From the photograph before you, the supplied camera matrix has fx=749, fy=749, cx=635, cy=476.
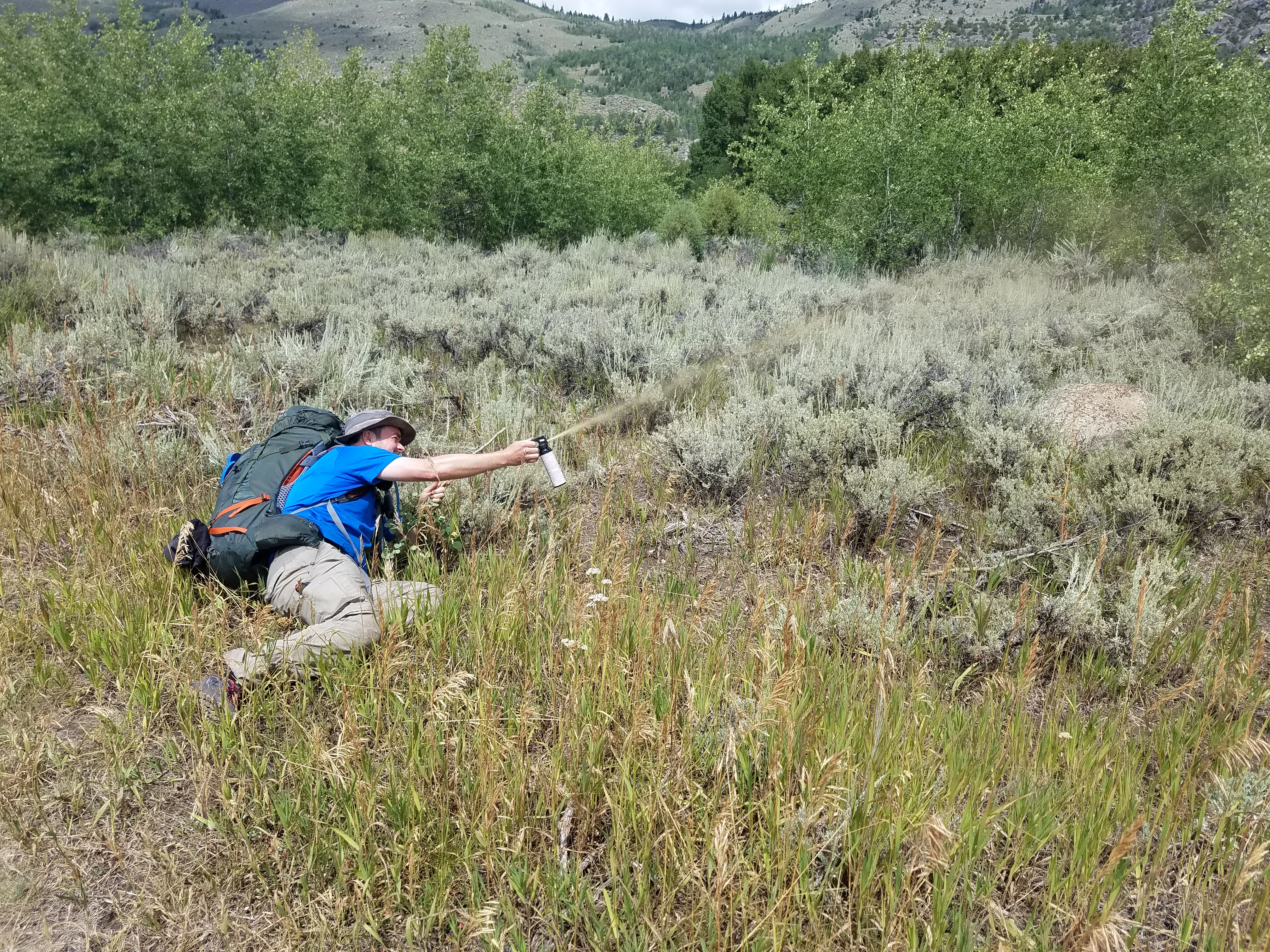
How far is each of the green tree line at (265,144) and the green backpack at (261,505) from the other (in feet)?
47.5

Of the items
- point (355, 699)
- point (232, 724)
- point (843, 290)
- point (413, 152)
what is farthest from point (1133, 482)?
point (413, 152)

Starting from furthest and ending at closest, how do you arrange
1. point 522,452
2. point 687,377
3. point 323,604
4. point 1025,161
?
point 1025,161
point 687,377
point 522,452
point 323,604

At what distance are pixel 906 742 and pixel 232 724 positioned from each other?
211 cm

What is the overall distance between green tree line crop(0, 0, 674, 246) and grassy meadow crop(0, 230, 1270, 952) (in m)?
12.5

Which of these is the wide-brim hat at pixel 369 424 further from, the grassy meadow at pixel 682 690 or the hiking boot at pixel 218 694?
the hiking boot at pixel 218 694

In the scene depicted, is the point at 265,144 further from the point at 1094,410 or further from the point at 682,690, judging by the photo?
the point at 682,690

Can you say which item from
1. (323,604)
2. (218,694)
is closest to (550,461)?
(323,604)

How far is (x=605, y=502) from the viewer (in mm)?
3723

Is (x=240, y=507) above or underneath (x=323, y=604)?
above

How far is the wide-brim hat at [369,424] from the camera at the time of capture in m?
3.75

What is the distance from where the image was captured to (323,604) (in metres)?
3.02

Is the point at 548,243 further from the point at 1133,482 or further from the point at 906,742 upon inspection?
the point at 906,742

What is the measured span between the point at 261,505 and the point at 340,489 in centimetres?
34

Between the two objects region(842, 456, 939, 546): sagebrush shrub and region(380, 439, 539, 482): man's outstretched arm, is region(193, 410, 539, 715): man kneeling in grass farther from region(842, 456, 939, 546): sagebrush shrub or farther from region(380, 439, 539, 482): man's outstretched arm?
region(842, 456, 939, 546): sagebrush shrub
